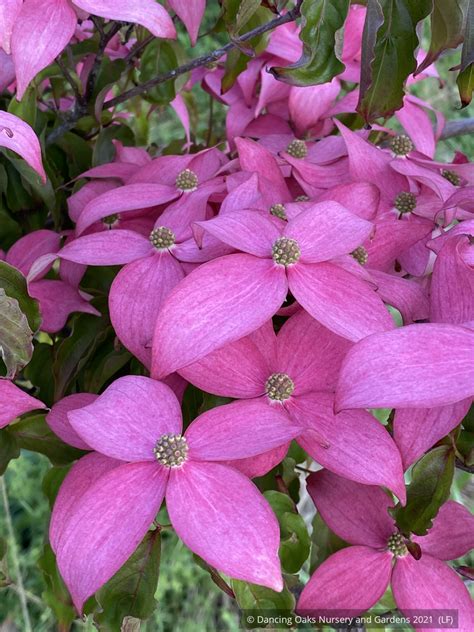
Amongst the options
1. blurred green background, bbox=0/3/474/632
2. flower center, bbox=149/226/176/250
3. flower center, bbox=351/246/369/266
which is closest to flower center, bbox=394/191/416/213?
flower center, bbox=351/246/369/266

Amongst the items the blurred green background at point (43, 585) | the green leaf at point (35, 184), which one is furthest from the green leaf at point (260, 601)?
the blurred green background at point (43, 585)

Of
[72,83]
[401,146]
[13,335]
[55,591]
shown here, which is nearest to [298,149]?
[401,146]

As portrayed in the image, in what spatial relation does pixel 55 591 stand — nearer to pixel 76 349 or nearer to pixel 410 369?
pixel 76 349

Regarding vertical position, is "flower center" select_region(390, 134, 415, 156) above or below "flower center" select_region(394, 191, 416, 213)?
below

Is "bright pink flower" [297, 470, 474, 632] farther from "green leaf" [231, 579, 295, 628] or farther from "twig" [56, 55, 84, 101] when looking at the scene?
"twig" [56, 55, 84, 101]

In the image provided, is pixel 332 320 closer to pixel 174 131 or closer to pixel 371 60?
pixel 371 60
